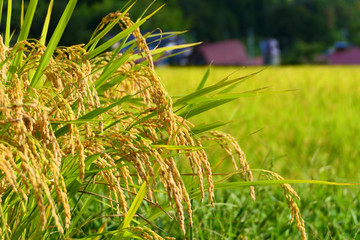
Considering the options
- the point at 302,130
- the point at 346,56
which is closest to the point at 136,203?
the point at 302,130

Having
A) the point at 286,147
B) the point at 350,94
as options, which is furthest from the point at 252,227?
the point at 350,94

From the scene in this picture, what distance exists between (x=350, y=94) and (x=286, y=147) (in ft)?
A: 15.5

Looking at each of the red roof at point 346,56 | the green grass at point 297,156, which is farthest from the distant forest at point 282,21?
the green grass at point 297,156

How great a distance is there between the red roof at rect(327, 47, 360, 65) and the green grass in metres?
66.3

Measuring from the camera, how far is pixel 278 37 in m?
86.1

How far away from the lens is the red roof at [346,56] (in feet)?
247

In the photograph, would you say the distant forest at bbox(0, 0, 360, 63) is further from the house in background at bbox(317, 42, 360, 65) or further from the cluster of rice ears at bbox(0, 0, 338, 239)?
the cluster of rice ears at bbox(0, 0, 338, 239)

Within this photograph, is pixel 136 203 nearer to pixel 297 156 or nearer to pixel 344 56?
pixel 297 156

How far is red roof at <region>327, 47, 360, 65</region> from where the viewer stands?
75.4m

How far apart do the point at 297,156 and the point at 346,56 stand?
251ft

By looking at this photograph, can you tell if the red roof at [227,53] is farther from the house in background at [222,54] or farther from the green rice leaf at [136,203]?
the green rice leaf at [136,203]

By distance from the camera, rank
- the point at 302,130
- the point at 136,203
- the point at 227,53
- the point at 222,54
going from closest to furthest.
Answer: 1. the point at 136,203
2. the point at 302,130
3. the point at 222,54
4. the point at 227,53

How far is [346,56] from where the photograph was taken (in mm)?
77438

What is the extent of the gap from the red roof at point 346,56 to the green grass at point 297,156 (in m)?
66.3
